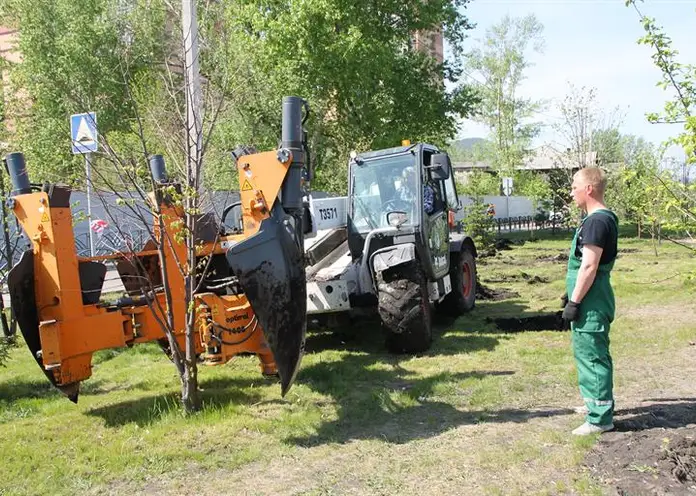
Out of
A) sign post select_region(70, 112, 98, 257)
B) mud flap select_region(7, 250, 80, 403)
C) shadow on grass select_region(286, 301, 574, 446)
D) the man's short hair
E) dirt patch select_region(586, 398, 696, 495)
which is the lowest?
shadow on grass select_region(286, 301, 574, 446)

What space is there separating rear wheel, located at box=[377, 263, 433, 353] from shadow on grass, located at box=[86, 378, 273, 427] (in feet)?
4.92

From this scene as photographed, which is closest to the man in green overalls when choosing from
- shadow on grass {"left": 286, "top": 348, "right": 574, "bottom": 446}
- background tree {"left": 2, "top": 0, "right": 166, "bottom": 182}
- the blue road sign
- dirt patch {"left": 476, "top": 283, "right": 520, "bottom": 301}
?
shadow on grass {"left": 286, "top": 348, "right": 574, "bottom": 446}

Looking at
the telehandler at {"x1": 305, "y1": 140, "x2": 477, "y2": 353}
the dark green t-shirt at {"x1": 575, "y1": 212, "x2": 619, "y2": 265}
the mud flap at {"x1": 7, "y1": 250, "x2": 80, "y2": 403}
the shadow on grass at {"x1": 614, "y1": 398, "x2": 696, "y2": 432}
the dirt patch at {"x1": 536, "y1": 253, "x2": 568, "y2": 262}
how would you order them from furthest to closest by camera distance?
the dirt patch at {"x1": 536, "y1": 253, "x2": 568, "y2": 262}
the telehandler at {"x1": 305, "y1": 140, "x2": 477, "y2": 353}
the mud flap at {"x1": 7, "y1": 250, "x2": 80, "y2": 403}
the shadow on grass at {"x1": 614, "y1": 398, "x2": 696, "y2": 432}
the dark green t-shirt at {"x1": 575, "y1": 212, "x2": 619, "y2": 265}

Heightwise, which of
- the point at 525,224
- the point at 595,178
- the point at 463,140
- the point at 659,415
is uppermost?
the point at 463,140

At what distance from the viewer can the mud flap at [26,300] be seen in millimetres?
4965

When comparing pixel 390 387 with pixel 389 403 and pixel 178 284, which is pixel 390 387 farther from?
pixel 178 284

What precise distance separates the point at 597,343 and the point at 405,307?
2.64 metres

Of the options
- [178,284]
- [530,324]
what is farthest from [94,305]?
[530,324]

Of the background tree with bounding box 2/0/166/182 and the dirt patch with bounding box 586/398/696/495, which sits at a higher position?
the background tree with bounding box 2/0/166/182

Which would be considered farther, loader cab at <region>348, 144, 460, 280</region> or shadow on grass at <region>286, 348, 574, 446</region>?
loader cab at <region>348, 144, 460, 280</region>

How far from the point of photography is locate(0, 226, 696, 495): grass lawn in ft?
13.3

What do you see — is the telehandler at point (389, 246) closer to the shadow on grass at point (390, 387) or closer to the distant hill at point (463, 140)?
the shadow on grass at point (390, 387)

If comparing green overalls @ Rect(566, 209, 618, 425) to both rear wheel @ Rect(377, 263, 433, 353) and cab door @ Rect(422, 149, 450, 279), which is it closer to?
rear wheel @ Rect(377, 263, 433, 353)

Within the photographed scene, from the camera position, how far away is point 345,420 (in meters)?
5.10
